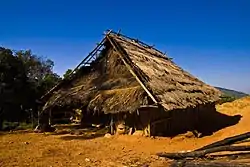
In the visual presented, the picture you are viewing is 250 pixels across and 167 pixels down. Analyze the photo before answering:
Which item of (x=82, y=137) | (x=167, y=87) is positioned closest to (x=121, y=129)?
(x=82, y=137)

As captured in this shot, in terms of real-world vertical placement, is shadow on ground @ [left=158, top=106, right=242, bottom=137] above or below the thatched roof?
below

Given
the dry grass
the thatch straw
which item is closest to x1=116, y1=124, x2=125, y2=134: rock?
the thatch straw

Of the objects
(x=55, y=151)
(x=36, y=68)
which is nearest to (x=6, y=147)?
(x=55, y=151)

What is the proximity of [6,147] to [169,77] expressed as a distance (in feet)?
28.1

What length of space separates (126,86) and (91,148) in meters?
4.40

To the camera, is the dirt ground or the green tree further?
the green tree

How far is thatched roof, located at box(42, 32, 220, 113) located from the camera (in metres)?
15.1

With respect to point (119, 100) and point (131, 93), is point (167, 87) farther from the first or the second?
point (119, 100)

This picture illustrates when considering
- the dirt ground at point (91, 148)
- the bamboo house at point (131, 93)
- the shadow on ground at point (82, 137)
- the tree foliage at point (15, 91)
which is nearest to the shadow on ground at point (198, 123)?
the bamboo house at point (131, 93)

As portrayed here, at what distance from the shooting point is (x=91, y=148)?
1315cm

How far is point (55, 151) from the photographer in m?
12.4

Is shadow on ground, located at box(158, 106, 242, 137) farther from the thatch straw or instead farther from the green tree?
the green tree

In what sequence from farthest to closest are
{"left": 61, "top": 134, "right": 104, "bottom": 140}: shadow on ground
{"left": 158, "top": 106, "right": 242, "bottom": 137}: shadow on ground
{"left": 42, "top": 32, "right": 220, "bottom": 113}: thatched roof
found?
{"left": 158, "top": 106, "right": 242, "bottom": 137}: shadow on ground, {"left": 61, "top": 134, "right": 104, "bottom": 140}: shadow on ground, {"left": 42, "top": 32, "right": 220, "bottom": 113}: thatched roof

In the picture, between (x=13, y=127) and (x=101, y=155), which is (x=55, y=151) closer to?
(x=101, y=155)
